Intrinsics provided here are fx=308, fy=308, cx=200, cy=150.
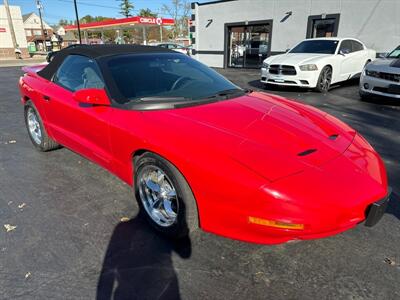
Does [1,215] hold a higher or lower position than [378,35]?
lower

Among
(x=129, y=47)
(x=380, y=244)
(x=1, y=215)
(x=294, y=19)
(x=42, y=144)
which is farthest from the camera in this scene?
(x=294, y=19)

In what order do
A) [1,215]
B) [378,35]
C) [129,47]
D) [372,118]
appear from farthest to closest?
[378,35] → [372,118] → [129,47] → [1,215]

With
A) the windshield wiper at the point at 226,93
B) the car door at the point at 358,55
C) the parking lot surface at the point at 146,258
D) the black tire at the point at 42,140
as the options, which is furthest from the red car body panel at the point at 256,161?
the car door at the point at 358,55

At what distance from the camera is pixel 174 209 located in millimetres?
2521

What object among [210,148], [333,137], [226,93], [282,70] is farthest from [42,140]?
[282,70]

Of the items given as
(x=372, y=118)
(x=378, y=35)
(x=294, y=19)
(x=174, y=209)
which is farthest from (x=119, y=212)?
(x=294, y=19)

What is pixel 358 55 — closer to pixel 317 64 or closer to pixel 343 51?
pixel 343 51

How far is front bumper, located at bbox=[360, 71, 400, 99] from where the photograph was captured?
22.7 feet

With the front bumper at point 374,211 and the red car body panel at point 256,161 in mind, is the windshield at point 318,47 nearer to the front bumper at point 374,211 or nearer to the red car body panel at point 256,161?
the red car body panel at point 256,161

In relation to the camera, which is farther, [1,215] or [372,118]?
[372,118]

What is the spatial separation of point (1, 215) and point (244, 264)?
2.33 meters

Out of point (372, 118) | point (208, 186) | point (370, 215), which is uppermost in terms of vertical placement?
point (208, 186)

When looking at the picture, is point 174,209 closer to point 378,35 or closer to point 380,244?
point 380,244

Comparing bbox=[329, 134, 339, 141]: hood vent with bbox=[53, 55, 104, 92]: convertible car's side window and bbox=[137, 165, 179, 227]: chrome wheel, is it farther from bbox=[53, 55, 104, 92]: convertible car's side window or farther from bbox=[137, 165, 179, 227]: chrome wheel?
bbox=[53, 55, 104, 92]: convertible car's side window
